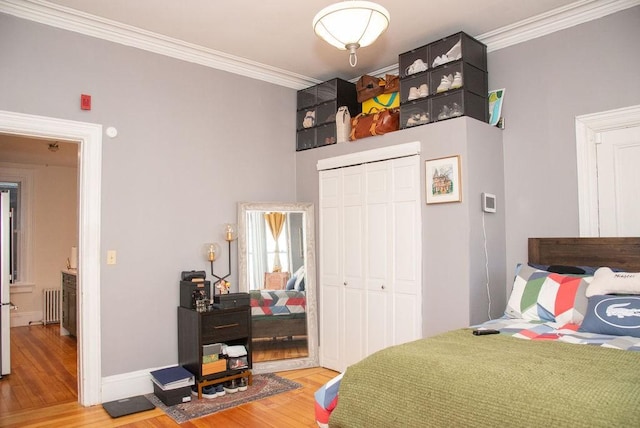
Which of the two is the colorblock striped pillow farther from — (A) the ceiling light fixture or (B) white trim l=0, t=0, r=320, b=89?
(B) white trim l=0, t=0, r=320, b=89

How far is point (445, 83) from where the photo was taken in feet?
11.8

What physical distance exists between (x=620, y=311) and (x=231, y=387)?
2820mm

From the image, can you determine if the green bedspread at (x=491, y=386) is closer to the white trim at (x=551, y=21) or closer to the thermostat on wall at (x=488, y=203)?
the thermostat on wall at (x=488, y=203)

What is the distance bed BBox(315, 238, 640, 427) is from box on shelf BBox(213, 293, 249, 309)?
163cm

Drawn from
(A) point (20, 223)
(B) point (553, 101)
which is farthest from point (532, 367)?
(A) point (20, 223)

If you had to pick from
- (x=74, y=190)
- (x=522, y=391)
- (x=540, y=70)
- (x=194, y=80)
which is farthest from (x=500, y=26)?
(x=74, y=190)

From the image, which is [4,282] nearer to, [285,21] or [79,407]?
[79,407]

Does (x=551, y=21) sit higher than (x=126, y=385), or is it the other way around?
(x=551, y=21)

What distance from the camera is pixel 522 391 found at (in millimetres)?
1634

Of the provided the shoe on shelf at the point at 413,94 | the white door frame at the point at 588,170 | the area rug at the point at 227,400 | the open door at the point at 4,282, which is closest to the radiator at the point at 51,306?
the open door at the point at 4,282

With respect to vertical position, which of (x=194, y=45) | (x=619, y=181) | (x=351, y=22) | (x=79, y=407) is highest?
(x=194, y=45)

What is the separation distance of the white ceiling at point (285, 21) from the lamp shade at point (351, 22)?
1.03m

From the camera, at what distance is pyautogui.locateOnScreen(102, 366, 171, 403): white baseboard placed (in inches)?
137

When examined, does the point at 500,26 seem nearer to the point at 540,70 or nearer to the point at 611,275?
the point at 540,70
